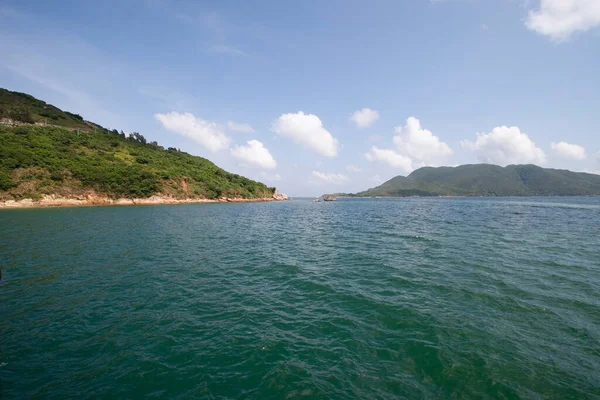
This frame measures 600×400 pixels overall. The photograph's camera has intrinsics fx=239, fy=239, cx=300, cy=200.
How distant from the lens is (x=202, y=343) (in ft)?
28.7

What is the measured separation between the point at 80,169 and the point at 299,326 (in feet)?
338

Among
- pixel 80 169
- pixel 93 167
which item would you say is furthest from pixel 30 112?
pixel 80 169

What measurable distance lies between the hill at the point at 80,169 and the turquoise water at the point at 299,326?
241ft

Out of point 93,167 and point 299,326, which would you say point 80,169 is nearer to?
point 93,167

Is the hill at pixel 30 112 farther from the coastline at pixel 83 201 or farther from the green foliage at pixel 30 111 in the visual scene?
the coastline at pixel 83 201

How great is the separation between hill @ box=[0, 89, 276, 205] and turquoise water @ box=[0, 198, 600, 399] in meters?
73.6

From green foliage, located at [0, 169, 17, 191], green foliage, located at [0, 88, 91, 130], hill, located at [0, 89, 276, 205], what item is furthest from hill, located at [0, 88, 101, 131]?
green foliage, located at [0, 169, 17, 191]

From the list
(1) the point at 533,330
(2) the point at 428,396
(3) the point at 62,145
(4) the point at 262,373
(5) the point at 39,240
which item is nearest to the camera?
(2) the point at 428,396

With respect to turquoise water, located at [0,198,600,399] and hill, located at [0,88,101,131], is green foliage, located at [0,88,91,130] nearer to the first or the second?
hill, located at [0,88,101,131]

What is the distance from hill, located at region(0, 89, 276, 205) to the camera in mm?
69375

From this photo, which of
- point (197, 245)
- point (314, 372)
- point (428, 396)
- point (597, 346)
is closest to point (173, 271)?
point (197, 245)

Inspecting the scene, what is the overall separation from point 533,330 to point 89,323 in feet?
59.5

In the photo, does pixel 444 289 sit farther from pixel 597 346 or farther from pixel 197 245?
pixel 197 245

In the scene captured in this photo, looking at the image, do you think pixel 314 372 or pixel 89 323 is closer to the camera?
pixel 314 372
